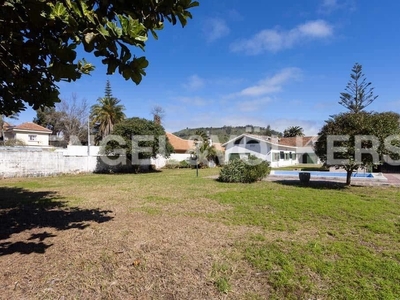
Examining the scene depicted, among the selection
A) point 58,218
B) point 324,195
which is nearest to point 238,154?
point 324,195

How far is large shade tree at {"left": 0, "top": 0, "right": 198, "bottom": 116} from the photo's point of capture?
238 centimetres

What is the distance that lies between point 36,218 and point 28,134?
40.1 meters

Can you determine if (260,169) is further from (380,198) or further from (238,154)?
(238,154)

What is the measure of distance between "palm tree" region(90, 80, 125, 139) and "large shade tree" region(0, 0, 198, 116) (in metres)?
35.1

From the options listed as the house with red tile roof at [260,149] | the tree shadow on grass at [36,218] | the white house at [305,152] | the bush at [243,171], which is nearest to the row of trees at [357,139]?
the bush at [243,171]

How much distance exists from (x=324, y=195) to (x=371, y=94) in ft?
97.3

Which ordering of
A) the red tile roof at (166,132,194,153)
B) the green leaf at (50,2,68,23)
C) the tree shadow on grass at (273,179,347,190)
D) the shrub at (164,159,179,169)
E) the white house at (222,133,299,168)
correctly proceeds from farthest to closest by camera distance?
the red tile roof at (166,132,194,153), the white house at (222,133,299,168), the shrub at (164,159,179,169), the tree shadow on grass at (273,179,347,190), the green leaf at (50,2,68,23)

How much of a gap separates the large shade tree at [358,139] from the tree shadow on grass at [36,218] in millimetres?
10793

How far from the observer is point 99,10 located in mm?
2730

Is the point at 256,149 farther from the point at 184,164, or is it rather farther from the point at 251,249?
the point at 251,249

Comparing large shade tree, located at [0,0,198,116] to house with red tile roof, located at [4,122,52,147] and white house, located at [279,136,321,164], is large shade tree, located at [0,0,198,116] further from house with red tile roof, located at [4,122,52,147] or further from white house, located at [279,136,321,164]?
house with red tile roof, located at [4,122,52,147]

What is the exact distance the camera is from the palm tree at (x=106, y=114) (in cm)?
3703

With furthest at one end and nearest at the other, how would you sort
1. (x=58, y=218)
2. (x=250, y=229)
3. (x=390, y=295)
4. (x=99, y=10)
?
(x=58, y=218) < (x=250, y=229) < (x=390, y=295) < (x=99, y=10)

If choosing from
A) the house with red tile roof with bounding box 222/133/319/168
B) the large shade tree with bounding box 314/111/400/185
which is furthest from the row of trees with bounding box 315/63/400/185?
the house with red tile roof with bounding box 222/133/319/168
